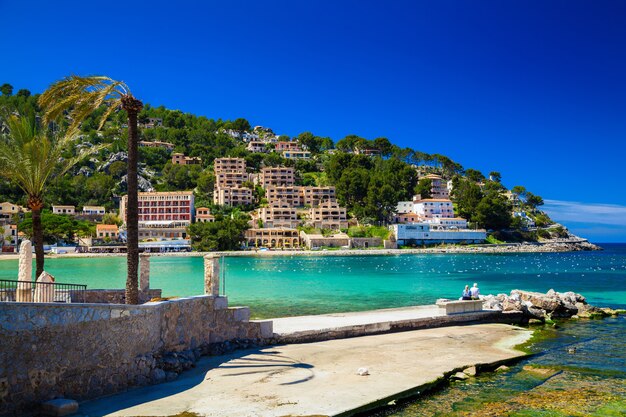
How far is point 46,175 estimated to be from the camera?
614 inches

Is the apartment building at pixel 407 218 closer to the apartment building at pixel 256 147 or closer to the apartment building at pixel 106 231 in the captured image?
the apartment building at pixel 256 147

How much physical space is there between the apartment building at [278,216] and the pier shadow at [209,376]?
10767 cm

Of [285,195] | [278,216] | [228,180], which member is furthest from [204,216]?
[285,195]

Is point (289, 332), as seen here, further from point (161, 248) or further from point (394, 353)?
point (161, 248)

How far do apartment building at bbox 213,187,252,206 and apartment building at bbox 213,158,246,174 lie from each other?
13.5 m

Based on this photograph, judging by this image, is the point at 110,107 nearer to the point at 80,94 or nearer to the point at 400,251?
the point at 80,94

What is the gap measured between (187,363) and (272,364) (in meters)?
2.08

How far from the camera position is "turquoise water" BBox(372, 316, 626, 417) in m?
10.1

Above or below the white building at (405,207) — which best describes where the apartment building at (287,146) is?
above

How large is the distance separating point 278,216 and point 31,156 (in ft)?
357

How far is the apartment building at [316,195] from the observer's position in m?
135

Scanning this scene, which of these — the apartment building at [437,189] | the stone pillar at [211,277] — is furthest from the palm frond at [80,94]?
the apartment building at [437,189]


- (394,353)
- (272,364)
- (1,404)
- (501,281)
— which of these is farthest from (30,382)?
(501,281)

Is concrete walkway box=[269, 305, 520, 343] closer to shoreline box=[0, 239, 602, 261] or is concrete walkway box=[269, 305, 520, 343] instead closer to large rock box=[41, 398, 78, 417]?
large rock box=[41, 398, 78, 417]
